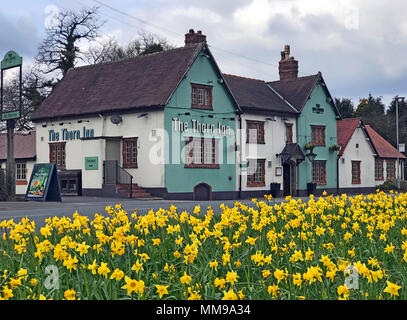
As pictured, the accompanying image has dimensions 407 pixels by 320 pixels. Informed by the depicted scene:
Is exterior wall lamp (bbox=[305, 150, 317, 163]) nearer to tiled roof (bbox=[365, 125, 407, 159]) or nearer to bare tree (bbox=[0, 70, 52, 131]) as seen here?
tiled roof (bbox=[365, 125, 407, 159])

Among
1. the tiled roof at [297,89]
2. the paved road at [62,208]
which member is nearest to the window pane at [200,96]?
the tiled roof at [297,89]

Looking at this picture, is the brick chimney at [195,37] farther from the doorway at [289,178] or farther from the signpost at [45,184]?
the signpost at [45,184]

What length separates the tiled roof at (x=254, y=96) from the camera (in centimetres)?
3909

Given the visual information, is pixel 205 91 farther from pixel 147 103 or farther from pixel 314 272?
pixel 314 272

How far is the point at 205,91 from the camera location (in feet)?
117

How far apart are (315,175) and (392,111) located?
3914cm

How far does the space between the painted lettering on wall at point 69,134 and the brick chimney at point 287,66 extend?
18.0 meters

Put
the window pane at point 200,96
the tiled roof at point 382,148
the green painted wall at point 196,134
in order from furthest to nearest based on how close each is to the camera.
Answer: the tiled roof at point 382,148 → the window pane at point 200,96 → the green painted wall at point 196,134

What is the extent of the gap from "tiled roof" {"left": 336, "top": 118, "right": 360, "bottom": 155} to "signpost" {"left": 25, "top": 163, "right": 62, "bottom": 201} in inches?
997

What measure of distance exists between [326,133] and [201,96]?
1348 centimetres

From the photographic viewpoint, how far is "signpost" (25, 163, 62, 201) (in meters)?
27.3

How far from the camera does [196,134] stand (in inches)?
1369

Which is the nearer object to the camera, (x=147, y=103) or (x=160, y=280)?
(x=160, y=280)
